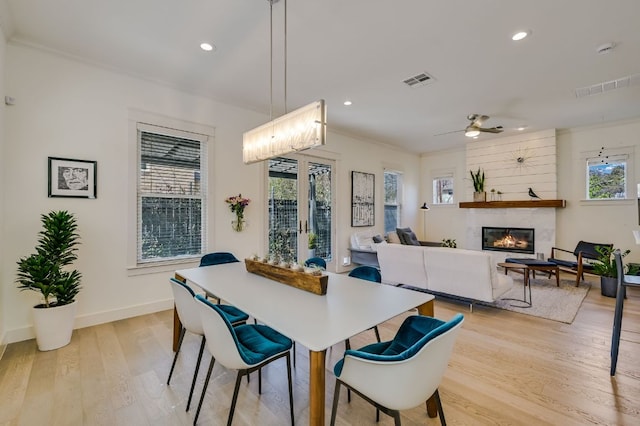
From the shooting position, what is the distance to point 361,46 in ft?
9.49

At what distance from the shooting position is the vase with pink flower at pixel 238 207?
4238 millimetres

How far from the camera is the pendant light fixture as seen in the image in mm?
2008

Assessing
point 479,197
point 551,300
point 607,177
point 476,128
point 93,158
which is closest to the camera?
point 93,158

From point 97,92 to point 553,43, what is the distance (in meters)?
4.86

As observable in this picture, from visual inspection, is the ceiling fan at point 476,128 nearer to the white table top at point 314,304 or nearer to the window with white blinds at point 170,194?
the white table top at point 314,304

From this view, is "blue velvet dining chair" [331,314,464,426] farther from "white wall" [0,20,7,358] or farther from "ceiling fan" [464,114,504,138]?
"ceiling fan" [464,114,504,138]

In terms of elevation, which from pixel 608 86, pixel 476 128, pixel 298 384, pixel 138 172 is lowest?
pixel 298 384

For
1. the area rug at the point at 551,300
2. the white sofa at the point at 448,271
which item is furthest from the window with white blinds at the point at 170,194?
the area rug at the point at 551,300

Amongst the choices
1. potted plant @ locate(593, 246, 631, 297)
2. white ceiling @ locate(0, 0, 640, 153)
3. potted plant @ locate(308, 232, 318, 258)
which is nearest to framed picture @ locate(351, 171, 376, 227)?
potted plant @ locate(308, 232, 318, 258)

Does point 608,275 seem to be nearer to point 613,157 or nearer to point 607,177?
point 607,177

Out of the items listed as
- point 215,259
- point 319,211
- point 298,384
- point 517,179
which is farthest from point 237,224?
point 517,179

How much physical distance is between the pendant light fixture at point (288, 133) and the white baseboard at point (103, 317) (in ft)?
7.71

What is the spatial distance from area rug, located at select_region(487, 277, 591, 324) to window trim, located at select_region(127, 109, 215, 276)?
419 centimetres

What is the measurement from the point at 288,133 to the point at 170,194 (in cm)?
234
